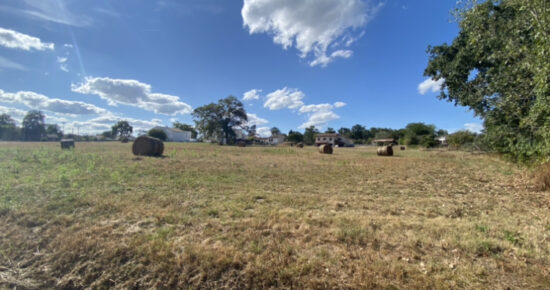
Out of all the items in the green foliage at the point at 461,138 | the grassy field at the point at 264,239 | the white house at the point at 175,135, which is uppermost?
the white house at the point at 175,135

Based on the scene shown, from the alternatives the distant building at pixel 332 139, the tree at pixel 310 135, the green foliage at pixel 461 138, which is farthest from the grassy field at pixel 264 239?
the tree at pixel 310 135

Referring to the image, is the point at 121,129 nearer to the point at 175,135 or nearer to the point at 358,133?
the point at 175,135

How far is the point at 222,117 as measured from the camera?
52.6 metres

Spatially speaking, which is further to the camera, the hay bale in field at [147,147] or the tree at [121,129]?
the tree at [121,129]

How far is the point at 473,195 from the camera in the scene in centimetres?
598

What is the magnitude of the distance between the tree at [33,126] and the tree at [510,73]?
9526 centimetres

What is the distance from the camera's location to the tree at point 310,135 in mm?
81625

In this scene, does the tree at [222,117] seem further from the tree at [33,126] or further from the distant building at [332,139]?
the tree at [33,126]

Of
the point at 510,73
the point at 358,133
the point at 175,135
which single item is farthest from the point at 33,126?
the point at 358,133

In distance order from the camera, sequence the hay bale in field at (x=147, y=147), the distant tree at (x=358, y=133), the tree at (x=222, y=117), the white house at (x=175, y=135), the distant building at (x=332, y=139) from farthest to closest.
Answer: the distant tree at (x=358, y=133), the white house at (x=175, y=135), the distant building at (x=332, y=139), the tree at (x=222, y=117), the hay bale in field at (x=147, y=147)

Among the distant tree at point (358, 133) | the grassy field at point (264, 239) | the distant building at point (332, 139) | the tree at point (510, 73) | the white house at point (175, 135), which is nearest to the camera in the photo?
the grassy field at point (264, 239)

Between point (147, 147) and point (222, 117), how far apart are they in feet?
126

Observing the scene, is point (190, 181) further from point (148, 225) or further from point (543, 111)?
point (543, 111)

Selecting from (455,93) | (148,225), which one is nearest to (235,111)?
(455,93)
